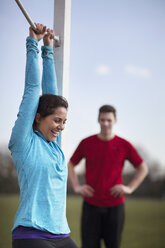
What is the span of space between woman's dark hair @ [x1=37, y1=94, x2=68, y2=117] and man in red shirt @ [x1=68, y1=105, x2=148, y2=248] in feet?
4.82

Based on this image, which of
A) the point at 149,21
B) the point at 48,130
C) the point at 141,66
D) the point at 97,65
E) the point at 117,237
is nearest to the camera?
the point at 48,130

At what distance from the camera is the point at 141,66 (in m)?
34.7

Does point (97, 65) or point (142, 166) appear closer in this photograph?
point (142, 166)

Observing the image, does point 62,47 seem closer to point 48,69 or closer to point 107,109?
point 48,69

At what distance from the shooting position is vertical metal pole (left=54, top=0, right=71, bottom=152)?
1.82m

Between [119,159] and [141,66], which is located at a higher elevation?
[141,66]

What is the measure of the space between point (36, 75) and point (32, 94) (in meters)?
0.09

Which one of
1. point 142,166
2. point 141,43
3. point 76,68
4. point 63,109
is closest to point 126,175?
point 76,68

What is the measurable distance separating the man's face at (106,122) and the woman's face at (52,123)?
57.6 inches

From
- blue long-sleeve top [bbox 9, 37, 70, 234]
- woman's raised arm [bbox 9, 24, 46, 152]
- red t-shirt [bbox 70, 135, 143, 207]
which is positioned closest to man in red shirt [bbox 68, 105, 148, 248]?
red t-shirt [bbox 70, 135, 143, 207]

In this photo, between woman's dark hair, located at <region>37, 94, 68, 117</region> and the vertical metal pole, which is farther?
the vertical metal pole

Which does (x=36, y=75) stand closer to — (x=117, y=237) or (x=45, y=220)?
(x=45, y=220)

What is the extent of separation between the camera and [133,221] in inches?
765

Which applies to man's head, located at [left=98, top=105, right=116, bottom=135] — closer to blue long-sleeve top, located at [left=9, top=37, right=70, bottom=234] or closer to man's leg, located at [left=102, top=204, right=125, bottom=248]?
man's leg, located at [left=102, top=204, right=125, bottom=248]
